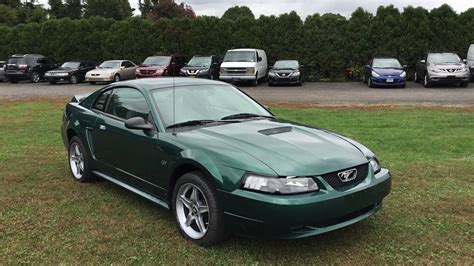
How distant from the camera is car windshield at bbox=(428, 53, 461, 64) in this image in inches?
843

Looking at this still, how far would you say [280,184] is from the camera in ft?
11.6

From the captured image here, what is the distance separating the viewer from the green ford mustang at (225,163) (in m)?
3.55

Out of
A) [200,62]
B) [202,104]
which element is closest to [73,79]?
[200,62]

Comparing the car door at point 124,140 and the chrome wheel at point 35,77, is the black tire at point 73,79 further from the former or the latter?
the car door at point 124,140

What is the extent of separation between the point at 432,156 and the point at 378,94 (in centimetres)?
1195

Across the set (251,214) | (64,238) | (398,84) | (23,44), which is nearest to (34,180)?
(64,238)

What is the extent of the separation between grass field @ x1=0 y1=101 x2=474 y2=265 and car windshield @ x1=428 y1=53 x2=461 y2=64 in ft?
49.8

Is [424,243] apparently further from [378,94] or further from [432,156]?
[378,94]

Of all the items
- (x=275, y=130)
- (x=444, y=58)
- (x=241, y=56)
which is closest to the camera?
(x=275, y=130)

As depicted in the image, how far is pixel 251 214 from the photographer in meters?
3.54

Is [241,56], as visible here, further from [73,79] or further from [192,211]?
[192,211]

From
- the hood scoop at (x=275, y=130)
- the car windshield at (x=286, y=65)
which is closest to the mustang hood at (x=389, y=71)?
the car windshield at (x=286, y=65)

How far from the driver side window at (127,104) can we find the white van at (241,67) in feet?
59.4

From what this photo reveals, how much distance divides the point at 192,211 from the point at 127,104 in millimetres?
1721
